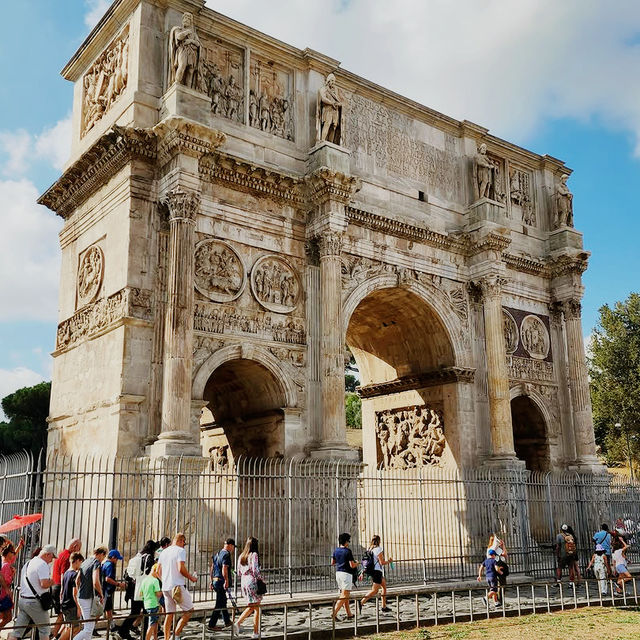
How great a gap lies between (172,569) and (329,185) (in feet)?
33.0

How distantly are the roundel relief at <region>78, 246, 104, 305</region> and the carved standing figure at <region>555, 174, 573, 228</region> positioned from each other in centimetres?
1388

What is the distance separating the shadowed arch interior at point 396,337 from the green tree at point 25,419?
66.1 ft

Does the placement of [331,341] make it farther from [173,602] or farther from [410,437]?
[173,602]

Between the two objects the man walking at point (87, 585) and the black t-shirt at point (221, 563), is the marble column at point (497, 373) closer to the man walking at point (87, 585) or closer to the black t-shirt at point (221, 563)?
the black t-shirt at point (221, 563)

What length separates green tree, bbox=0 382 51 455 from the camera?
1410 inches

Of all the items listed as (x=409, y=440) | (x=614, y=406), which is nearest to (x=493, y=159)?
(x=409, y=440)

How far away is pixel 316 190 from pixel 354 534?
7597 millimetres

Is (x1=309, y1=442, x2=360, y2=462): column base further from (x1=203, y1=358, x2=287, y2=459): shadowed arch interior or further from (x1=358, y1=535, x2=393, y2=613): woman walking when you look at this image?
(x1=358, y1=535, x2=393, y2=613): woman walking

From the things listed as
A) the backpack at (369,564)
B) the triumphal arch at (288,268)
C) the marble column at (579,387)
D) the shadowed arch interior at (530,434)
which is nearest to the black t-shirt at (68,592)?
the triumphal arch at (288,268)

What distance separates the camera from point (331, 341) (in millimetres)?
16156

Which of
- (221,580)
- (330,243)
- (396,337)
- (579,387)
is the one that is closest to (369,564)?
(221,580)

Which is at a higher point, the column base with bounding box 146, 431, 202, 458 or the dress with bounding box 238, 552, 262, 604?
the column base with bounding box 146, 431, 202, 458

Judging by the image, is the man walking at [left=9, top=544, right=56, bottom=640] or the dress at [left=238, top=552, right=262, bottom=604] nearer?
the man walking at [left=9, top=544, right=56, bottom=640]

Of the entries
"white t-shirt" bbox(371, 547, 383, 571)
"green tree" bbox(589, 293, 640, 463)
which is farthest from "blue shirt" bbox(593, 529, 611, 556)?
"green tree" bbox(589, 293, 640, 463)
